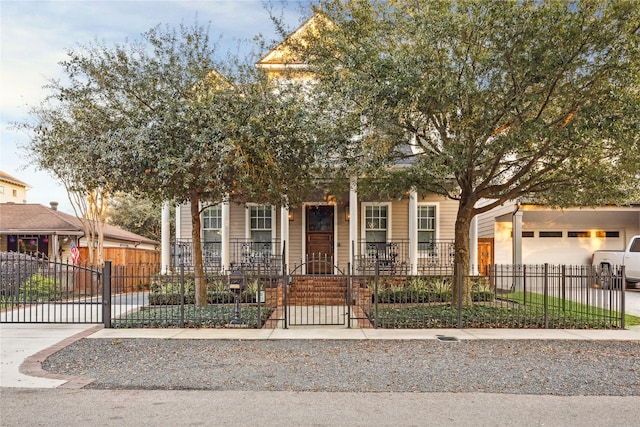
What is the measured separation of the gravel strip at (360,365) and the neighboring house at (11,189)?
107 feet

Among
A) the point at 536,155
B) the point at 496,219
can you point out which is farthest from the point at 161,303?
the point at 496,219

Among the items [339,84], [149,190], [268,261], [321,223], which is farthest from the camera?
[321,223]

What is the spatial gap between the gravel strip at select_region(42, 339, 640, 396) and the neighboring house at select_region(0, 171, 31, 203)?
107ft

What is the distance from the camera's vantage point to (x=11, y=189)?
3694 cm

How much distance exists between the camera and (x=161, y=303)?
41.9 feet

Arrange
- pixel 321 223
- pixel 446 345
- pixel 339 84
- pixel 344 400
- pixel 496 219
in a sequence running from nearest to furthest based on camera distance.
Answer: pixel 344 400
pixel 446 345
pixel 339 84
pixel 321 223
pixel 496 219

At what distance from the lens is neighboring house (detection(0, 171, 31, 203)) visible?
3541 centimetres

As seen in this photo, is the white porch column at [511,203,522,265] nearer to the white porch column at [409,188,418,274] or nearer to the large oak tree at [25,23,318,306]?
the white porch column at [409,188,418,274]

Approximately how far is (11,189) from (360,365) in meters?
38.1

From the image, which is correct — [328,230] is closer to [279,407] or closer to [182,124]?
[182,124]

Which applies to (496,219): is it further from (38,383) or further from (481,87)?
(38,383)

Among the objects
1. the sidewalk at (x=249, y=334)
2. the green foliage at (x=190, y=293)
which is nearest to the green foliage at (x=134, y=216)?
the green foliage at (x=190, y=293)

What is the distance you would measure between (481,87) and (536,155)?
1.82 meters

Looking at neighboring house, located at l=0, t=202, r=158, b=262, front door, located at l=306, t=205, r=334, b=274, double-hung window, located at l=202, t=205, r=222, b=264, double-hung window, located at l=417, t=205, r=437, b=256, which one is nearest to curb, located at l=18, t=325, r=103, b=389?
double-hung window, located at l=202, t=205, r=222, b=264
